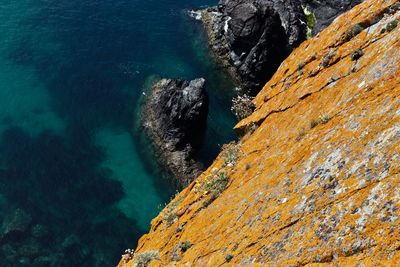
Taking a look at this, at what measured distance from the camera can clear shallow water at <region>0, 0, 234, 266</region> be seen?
1553 inches

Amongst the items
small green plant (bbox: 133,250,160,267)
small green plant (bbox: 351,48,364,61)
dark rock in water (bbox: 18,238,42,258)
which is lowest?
dark rock in water (bbox: 18,238,42,258)

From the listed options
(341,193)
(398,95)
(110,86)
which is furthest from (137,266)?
(110,86)

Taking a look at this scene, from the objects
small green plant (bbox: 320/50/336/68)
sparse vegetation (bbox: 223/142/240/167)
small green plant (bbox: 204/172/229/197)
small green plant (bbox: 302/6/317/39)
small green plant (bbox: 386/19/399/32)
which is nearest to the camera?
small green plant (bbox: 386/19/399/32)

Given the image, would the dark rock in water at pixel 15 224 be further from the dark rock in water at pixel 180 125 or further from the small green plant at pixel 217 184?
the small green plant at pixel 217 184

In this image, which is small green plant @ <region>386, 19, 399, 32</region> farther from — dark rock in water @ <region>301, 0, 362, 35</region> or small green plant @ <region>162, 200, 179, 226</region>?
dark rock in water @ <region>301, 0, 362, 35</region>

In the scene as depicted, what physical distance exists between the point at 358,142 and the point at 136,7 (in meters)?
59.8

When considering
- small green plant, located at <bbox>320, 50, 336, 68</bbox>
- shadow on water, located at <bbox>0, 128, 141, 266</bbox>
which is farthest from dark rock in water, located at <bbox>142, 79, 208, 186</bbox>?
small green plant, located at <bbox>320, 50, 336, 68</bbox>

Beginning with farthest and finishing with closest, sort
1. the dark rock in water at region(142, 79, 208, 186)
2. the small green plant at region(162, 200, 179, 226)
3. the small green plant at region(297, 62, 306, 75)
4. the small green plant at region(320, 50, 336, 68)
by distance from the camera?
the dark rock in water at region(142, 79, 208, 186) < the small green plant at region(297, 62, 306, 75) < the small green plant at region(320, 50, 336, 68) < the small green plant at region(162, 200, 179, 226)

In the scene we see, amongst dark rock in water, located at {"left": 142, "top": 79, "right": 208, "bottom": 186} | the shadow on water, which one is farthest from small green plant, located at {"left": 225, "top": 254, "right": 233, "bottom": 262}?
dark rock in water, located at {"left": 142, "top": 79, "right": 208, "bottom": 186}

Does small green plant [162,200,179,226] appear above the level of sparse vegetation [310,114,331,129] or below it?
below

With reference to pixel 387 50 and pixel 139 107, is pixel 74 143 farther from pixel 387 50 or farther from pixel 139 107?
pixel 387 50

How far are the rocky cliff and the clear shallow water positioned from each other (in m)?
15.3

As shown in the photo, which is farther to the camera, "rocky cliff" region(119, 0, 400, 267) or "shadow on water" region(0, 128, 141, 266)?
"shadow on water" region(0, 128, 141, 266)

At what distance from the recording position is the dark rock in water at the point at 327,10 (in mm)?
52966
